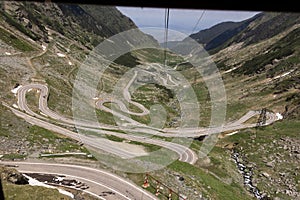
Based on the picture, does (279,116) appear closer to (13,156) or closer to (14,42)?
(13,156)

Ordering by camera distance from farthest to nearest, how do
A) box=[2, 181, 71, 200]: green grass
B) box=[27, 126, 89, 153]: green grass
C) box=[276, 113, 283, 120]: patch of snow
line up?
box=[276, 113, 283, 120]: patch of snow < box=[27, 126, 89, 153]: green grass < box=[2, 181, 71, 200]: green grass

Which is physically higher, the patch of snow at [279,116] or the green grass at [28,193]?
the green grass at [28,193]

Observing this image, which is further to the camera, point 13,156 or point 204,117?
point 204,117

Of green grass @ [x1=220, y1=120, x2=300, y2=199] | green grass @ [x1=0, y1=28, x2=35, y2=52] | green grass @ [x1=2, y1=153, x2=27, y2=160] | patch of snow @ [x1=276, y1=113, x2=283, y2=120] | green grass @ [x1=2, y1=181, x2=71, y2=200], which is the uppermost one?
green grass @ [x1=0, y1=28, x2=35, y2=52]

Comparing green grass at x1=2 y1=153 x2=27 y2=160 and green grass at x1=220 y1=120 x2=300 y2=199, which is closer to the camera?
green grass at x1=2 y1=153 x2=27 y2=160

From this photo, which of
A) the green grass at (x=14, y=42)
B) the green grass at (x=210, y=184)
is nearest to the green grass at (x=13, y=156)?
the green grass at (x=210, y=184)

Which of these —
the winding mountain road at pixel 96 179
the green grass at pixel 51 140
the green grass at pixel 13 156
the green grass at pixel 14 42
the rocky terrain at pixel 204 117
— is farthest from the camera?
the green grass at pixel 14 42

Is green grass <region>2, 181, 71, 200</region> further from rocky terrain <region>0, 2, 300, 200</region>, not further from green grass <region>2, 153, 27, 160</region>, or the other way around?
green grass <region>2, 153, 27, 160</region>

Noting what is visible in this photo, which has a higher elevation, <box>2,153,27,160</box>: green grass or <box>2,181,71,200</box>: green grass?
<box>2,181,71,200</box>: green grass

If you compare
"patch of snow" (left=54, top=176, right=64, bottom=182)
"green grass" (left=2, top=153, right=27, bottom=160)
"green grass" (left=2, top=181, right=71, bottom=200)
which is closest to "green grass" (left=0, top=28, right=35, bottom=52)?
"green grass" (left=2, top=153, right=27, bottom=160)

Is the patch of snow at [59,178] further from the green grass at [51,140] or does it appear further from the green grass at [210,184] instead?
the green grass at [210,184]

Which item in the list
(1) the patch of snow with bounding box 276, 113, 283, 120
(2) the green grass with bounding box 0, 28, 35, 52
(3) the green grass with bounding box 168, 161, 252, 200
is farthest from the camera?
(2) the green grass with bounding box 0, 28, 35, 52

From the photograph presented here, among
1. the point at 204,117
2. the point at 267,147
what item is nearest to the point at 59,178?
the point at 267,147
